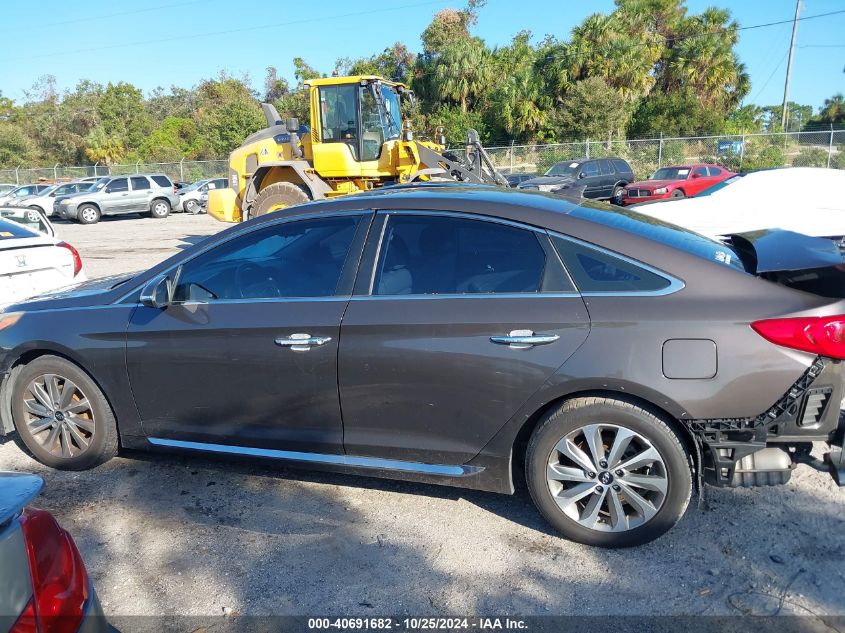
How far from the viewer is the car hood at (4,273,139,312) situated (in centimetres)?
406

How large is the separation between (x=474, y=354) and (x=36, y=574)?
6.50ft

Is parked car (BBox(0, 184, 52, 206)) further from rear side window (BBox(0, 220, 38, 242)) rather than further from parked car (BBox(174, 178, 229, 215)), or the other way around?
rear side window (BBox(0, 220, 38, 242))

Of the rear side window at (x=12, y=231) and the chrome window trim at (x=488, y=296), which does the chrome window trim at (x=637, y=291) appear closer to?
the chrome window trim at (x=488, y=296)

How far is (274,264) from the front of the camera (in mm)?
3859

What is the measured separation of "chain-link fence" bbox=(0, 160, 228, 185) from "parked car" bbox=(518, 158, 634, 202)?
71.2 feet

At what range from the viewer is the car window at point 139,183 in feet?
85.6

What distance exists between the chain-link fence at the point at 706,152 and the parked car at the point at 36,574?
98.7ft

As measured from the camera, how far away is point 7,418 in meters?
4.28

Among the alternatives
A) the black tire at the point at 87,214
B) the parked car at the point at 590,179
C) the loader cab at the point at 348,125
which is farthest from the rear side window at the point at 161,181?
the loader cab at the point at 348,125

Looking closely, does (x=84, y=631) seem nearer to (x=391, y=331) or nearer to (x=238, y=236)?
(x=391, y=331)

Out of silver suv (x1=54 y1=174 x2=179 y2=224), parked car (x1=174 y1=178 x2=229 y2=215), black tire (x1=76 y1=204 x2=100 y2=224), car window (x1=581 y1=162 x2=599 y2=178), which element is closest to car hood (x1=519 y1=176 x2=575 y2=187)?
car window (x1=581 y1=162 x2=599 y2=178)

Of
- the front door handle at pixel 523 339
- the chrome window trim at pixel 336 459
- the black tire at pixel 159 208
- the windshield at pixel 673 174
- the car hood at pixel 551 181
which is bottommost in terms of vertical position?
the chrome window trim at pixel 336 459

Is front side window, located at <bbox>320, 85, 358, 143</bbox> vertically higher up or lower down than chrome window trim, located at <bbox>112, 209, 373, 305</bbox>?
higher up

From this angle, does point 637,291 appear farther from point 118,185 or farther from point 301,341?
point 118,185
